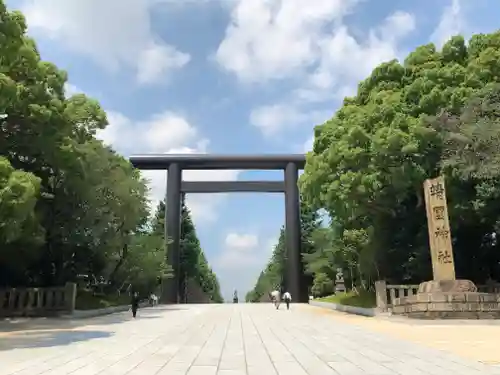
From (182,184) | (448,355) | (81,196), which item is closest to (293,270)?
(182,184)

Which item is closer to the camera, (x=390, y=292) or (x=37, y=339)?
(x=37, y=339)

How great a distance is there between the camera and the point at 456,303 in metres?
14.3

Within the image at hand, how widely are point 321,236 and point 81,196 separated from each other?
48.8 feet

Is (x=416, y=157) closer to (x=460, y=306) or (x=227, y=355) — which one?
(x=460, y=306)

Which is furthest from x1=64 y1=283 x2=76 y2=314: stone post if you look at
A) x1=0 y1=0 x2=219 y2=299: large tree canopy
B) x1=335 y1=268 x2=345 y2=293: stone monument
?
x1=335 y1=268 x2=345 y2=293: stone monument

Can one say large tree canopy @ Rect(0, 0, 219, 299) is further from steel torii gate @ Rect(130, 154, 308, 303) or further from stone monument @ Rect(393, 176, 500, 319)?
stone monument @ Rect(393, 176, 500, 319)

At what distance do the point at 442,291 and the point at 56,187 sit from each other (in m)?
13.7

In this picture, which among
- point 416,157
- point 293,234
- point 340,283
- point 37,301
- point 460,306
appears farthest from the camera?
point 293,234

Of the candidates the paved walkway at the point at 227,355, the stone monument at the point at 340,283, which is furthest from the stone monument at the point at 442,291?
the stone monument at the point at 340,283

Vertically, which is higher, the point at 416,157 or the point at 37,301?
the point at 416,157

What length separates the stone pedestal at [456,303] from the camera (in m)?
14.2

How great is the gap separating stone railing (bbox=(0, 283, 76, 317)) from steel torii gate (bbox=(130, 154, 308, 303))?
16.0 meters

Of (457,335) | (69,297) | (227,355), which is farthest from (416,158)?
(69,297)

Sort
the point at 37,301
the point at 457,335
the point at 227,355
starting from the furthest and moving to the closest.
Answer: the point at 37,301 → the point at 457,335 → the point at 227,355
